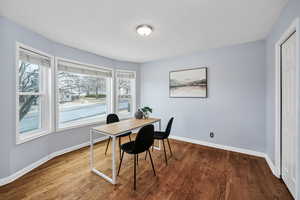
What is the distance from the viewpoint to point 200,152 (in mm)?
2887

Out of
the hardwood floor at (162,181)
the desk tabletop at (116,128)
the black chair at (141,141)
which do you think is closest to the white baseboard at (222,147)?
the hardwood floor at (162,181)

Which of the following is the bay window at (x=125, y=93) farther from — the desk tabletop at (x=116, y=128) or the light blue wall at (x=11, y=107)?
the light blue wall at (x=11, y=107)

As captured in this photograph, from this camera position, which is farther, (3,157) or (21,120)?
(21,120)

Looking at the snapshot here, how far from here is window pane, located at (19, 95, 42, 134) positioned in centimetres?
216

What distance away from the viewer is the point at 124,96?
168 inches

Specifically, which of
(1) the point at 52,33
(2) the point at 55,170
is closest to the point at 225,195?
(2) the point at 55,170

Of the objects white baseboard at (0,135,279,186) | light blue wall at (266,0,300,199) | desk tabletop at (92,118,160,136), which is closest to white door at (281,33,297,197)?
light blue wall at (266,0,300,199)

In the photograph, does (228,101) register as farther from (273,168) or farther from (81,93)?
(81,93)

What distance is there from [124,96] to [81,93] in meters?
1.33

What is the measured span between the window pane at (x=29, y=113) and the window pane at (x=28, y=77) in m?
0.15

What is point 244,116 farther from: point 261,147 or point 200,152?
point 200,152

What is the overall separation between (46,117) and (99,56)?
1.93 m

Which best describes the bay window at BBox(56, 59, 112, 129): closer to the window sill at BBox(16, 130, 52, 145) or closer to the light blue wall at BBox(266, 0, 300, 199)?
the window sill at BBox(16, 130, 52, 145)

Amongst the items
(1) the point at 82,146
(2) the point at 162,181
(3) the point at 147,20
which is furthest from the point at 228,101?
(1) the point at 82,146
